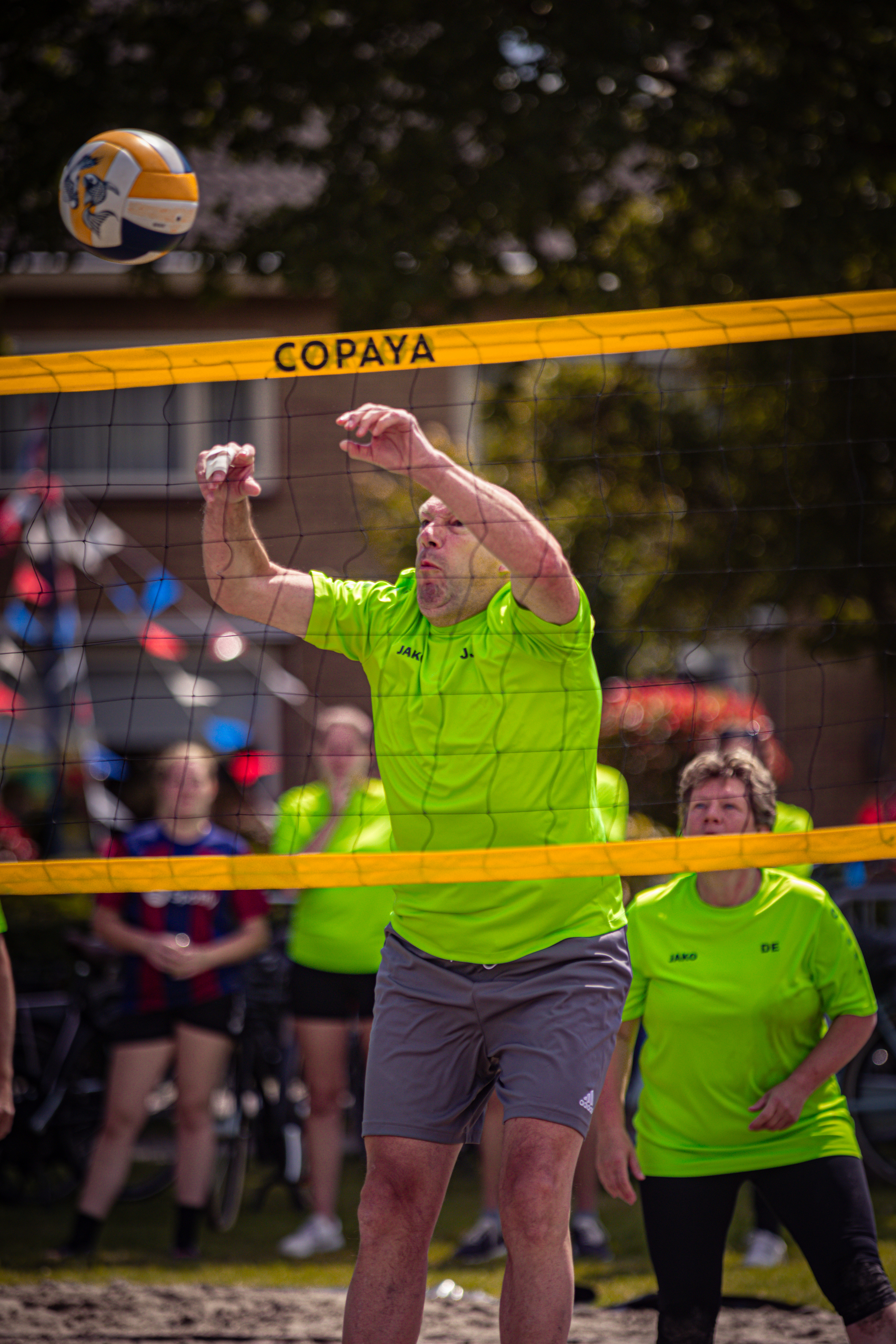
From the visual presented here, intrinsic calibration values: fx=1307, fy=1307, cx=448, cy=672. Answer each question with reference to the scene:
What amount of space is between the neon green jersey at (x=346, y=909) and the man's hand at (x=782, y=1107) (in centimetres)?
252

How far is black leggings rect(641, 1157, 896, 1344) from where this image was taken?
307cm

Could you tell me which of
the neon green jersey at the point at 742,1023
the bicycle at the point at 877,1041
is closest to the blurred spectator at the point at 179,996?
the neon green jersey at the point at 742,1023

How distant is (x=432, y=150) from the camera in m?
7.68

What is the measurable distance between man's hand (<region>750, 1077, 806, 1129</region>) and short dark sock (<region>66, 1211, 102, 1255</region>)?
3112 mm

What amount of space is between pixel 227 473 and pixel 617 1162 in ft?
6.68

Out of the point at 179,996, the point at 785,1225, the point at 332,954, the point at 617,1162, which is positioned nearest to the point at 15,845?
the point at 179,996

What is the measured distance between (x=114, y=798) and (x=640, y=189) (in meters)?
7.54

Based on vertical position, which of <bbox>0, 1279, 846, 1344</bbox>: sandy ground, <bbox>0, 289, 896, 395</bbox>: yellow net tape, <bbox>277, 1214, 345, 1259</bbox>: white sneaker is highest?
<bbox>0, 289, 896, 395</bbox>: yellow net tape

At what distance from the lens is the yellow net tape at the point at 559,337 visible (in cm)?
340

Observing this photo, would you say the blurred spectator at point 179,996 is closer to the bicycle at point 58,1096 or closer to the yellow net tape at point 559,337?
the bicycle at point 58,1096

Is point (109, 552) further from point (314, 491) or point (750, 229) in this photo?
point (750, 229)

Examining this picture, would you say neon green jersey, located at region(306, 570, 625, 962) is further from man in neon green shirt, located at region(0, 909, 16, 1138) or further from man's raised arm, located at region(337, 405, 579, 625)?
man in neon green shirt, located at region(0, 909, 16, 1138)

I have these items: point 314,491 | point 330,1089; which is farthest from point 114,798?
point 330,1089

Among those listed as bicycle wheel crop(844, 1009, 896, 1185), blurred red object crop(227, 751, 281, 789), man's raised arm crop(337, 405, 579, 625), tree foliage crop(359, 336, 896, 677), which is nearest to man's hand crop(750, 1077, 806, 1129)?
man's raised arm crop(337, 405, 579, 625)
